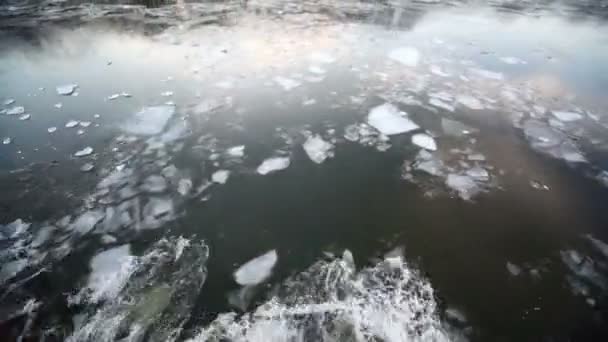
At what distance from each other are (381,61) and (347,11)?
390 centimetres

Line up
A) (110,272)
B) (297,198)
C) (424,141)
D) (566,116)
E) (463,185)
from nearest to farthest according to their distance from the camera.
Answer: (110,272)
(297,198)
(463,185)
(424,141)
(566,116)

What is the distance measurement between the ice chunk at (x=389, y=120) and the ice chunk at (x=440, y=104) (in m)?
0.49

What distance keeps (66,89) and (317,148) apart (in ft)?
9.74

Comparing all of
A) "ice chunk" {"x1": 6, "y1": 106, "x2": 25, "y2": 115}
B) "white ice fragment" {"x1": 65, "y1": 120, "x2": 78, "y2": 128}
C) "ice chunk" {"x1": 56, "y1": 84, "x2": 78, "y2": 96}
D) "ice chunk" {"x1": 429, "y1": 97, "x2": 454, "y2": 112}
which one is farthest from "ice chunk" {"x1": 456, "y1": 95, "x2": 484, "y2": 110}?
"ice chunk" {"x1": 6, "y1": 106, "x2": 25, "y2": 115}

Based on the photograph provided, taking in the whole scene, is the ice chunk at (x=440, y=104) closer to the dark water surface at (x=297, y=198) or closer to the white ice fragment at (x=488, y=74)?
the dark water surface at (x=297, y=198)

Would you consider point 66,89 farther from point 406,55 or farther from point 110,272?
point 406,55

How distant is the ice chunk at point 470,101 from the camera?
3.24 m

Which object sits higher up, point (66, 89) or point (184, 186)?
point (66, 89)

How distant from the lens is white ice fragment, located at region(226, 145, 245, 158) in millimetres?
2395

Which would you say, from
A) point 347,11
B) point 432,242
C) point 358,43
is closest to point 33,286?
point 432,242

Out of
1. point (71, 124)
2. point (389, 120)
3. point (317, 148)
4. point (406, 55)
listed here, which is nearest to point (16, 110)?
point (71, 124)

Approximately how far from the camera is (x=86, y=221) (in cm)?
182

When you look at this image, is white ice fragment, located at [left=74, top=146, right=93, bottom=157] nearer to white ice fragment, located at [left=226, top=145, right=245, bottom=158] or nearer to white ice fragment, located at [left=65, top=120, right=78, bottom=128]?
white ice fragment, located at [left=65, top=120, right=78, bottom=128]

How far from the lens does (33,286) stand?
4.90 ft
